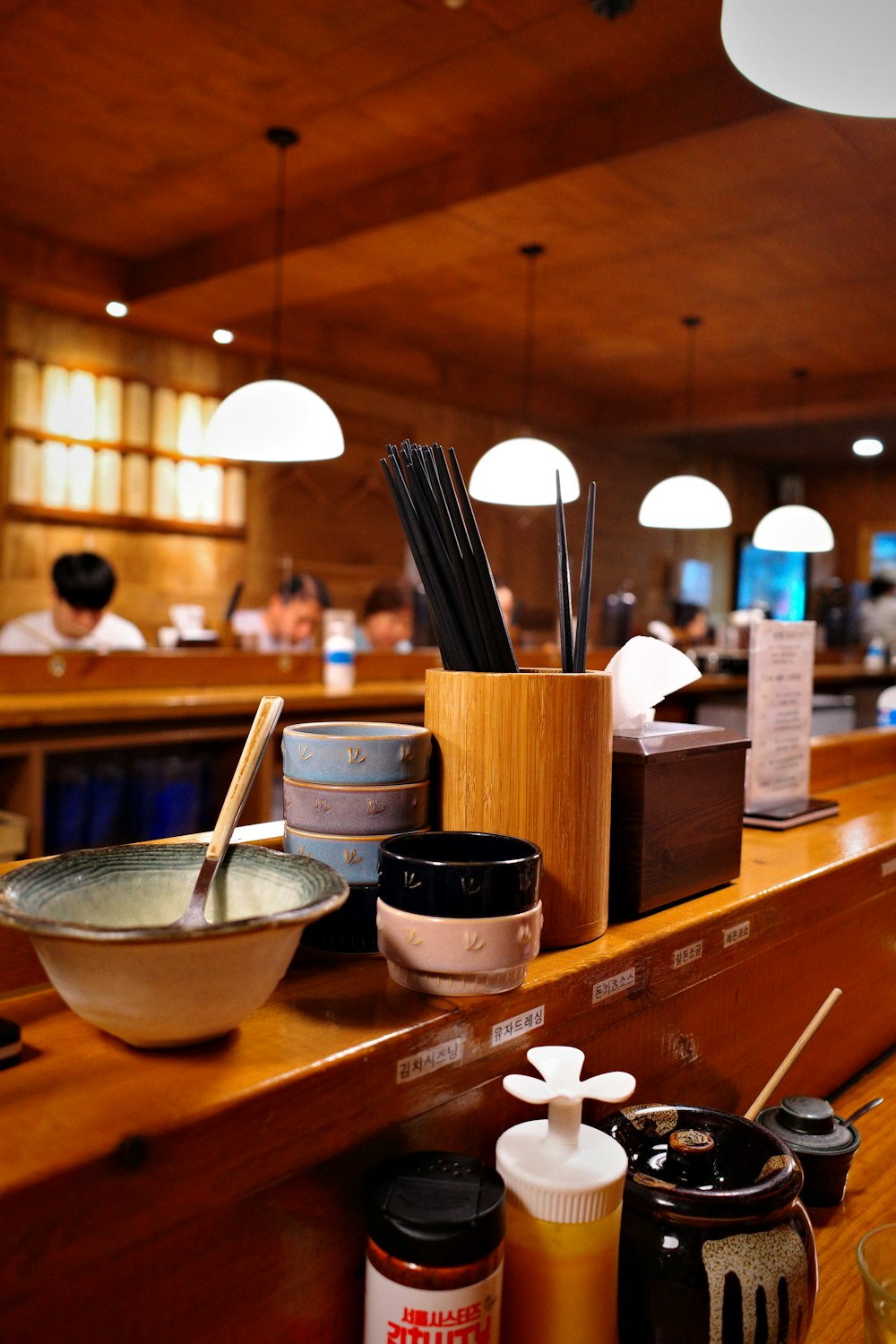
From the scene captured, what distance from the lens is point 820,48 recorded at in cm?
108

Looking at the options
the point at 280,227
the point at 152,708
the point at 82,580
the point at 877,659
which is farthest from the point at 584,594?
the point at 877,659

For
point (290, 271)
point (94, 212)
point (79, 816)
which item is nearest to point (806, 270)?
point (290, 271)

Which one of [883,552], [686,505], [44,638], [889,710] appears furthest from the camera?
[883,552]

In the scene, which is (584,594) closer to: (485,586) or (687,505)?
(485,586)

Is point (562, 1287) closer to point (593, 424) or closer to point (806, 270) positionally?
point (806, 270)

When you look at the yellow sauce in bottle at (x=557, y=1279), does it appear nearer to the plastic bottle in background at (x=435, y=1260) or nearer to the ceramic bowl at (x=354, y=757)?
the plastic bottle in background at (x=435, y=1260)

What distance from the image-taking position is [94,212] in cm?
527

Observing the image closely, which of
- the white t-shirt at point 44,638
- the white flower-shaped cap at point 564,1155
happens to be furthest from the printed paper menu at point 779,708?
the white t-shirt at point 44,638

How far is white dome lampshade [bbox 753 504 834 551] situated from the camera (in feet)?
21.7

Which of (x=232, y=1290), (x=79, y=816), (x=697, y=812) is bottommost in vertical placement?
(x=79, y=816)

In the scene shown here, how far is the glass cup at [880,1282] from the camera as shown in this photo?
772 millimetres

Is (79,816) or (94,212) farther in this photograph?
(94,212)

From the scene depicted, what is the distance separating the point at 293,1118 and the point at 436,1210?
0.36 feet

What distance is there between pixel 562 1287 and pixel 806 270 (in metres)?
5.63
